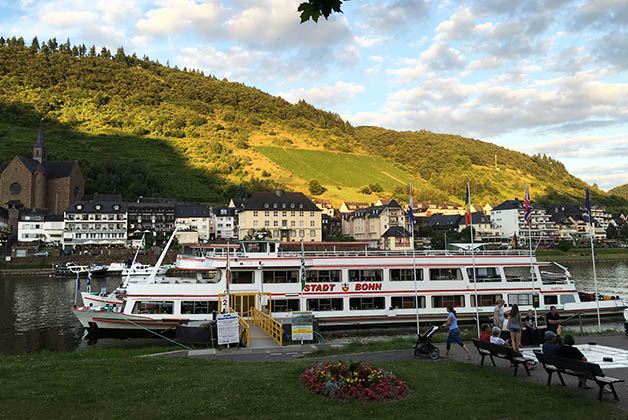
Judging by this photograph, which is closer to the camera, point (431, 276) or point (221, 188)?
point (431, 276)

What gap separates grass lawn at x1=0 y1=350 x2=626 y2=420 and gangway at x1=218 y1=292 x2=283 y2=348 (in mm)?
8099

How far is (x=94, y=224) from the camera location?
108 metres

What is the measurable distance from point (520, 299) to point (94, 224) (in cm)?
10077

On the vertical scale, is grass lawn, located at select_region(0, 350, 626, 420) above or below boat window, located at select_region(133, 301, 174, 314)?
above

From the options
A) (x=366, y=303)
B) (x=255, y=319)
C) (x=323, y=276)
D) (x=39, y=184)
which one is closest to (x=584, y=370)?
(x=255, y=319)

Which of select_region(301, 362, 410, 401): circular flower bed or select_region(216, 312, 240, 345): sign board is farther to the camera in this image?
select_region(216, 312, 240, 345): sign board

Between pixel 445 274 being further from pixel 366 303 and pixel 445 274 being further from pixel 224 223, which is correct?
pixel 224 223

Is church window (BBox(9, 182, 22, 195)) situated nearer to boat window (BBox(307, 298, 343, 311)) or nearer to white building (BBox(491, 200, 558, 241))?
boat window (BBox(307, 298, 343, 311))

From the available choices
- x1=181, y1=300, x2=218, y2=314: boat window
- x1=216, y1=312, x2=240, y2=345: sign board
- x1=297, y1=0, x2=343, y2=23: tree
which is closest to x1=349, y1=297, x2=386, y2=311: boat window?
x1=181, y1=300, x2=218, y2=314: boat window

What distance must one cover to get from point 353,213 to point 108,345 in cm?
11553

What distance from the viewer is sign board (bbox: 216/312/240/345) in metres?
20.5

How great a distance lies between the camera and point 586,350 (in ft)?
47.5

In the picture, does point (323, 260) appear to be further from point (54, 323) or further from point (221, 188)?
point (221, 188)

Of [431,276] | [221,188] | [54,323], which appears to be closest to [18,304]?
[54,323]
